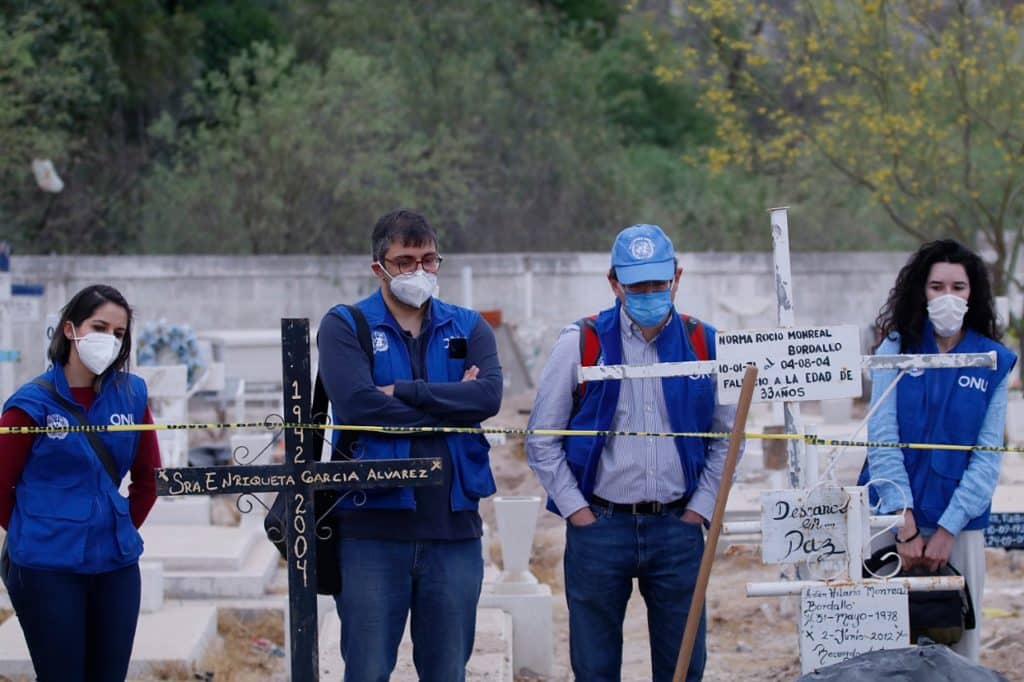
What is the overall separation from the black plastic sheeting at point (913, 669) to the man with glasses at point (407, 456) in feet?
3.74

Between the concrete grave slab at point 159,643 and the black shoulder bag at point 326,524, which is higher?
the black shoulder bag at point 326,524

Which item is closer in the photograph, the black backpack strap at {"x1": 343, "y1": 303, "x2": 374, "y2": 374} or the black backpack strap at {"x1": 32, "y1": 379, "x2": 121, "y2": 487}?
the black backpack strap at {"x1": 343, "y1": 303, "x2": 374, "y2": 374}

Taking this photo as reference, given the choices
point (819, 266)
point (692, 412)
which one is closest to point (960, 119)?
point (819, 266)

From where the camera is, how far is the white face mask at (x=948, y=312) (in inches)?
192

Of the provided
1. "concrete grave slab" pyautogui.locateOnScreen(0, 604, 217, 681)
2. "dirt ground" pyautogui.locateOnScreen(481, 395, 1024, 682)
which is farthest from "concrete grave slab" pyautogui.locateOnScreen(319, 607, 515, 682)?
"concrete grave slab" pyautogui.locateOnScreen(0, 604, 217, 681)

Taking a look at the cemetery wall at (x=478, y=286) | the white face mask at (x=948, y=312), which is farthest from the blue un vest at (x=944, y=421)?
the cemetery wall at (x=478, y=286)

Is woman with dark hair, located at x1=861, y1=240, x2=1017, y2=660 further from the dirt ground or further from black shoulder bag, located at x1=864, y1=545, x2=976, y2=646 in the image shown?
the dirt ground

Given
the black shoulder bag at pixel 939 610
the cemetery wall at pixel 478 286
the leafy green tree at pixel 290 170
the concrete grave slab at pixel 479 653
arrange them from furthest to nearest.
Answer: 1. the leafy green tree at pixel 290 170
2. the cemetery wall at pixel 478 286
3. the concrete grave slab at pixel 479 653
4. the black shoulder bag at pixel 939 610

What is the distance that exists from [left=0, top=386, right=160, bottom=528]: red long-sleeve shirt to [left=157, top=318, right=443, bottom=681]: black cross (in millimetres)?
342

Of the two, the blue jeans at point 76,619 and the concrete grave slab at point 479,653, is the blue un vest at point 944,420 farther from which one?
the blue jeans at point 76,619

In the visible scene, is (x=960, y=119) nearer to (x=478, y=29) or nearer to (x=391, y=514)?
(x=391, y=514)

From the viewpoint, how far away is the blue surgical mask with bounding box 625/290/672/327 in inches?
177

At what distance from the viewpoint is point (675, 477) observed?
451cm

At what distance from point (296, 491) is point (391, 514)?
0.35 meters
